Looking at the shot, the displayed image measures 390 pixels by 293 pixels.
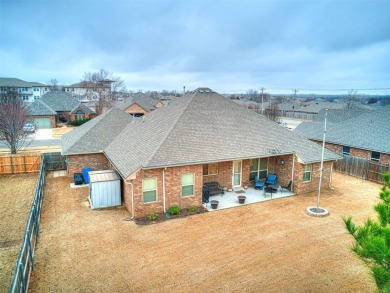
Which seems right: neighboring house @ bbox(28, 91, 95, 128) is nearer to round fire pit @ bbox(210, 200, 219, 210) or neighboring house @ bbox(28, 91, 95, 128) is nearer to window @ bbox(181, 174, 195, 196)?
window @ bbox(181, 174, 195, 196)

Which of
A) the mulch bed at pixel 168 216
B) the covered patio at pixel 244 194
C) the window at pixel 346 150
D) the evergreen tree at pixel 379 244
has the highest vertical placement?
the evergreen tree at pixel 379 244

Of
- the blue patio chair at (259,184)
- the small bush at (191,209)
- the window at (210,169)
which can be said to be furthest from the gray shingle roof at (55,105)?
the blue patio chair at (259,184)

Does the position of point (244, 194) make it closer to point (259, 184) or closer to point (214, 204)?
point (259, 184)

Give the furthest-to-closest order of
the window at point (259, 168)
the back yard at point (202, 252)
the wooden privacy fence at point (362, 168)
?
the wooden privacy fence at point (362, 168), the window at point (259, 168), the back yard at point (202, 252)

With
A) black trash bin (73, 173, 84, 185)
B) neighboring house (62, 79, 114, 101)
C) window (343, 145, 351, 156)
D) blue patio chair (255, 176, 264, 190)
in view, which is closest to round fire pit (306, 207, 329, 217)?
blue patio chair (255, 176, 264, 190)

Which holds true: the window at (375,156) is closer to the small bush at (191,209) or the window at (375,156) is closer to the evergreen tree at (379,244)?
the small bush at (191,209)
